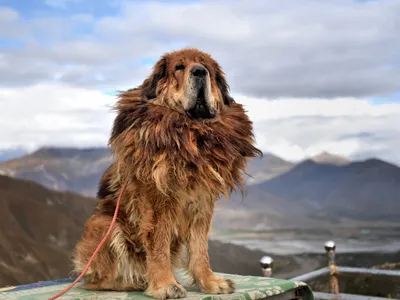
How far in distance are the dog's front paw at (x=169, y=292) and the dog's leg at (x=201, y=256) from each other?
0.60 ft

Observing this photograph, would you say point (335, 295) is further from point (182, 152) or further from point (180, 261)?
point (182, 152)

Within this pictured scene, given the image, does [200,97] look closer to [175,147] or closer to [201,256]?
[175,147]

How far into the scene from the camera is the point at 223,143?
2.56m

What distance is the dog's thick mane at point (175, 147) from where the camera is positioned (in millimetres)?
2477

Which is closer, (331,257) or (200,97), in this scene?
(200,97)

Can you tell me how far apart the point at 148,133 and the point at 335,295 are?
3.31 meters

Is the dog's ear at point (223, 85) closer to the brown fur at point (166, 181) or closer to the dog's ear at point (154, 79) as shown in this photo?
the brown fur at point (166, 181)

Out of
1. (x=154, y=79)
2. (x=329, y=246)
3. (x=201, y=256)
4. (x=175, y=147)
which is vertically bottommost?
(x=201, y=256)

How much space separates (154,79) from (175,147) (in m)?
0.41

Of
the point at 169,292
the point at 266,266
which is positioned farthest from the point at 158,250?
the point at 266,266

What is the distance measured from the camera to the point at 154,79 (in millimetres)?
2598

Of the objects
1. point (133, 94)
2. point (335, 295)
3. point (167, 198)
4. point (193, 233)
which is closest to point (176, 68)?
point (133, 94)

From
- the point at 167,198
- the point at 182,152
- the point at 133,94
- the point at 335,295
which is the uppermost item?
the point at 133,94

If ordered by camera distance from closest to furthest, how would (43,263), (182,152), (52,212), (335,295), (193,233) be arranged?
(182,152) < (193,233) < (335,295) < (43,263) < (52,212)
